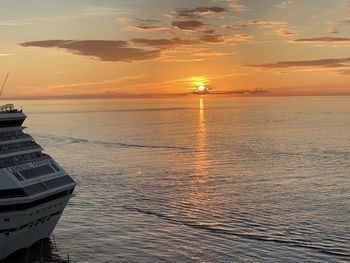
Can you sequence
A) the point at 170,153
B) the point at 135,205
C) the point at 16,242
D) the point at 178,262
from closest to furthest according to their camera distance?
the point at 16,242 < the point at 178,262 < the point at 135,205 < the point at 170,153

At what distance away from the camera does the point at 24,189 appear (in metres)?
43.0

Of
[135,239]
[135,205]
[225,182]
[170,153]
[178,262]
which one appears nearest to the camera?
[178,262]

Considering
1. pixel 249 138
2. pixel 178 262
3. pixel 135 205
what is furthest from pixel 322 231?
pixel 249 138

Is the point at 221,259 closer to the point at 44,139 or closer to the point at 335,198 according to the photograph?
the point at 335,198

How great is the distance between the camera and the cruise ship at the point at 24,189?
4219cm

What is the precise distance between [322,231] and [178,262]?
18.6m

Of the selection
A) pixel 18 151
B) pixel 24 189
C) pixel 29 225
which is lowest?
pixel 29 225

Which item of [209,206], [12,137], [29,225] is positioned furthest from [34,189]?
[209,206]

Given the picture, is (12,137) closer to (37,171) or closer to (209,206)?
(37,171)

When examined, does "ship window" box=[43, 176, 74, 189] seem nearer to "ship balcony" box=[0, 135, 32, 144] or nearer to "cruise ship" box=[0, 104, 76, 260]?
"cruise ship" box=[0, 104, 76, 260]

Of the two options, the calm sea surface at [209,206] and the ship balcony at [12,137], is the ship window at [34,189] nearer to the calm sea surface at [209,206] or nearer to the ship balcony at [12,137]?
the ship balcony at [12,137]

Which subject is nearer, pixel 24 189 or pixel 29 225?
pixel 24 189

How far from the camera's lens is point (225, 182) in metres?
87.6

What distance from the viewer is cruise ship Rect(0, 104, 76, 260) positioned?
42188 millimetres
